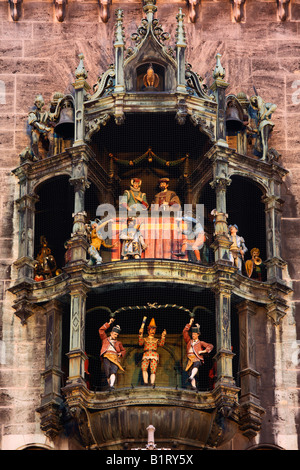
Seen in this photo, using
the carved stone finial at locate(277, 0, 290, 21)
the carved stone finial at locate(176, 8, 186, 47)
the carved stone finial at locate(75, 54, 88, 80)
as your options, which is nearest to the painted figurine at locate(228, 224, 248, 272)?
the carved stone finial at locate(176, 8, 186, 47)

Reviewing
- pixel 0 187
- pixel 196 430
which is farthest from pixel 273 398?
pixel 0 187

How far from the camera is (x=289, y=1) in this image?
41125mm

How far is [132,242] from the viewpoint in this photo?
38.1 metres

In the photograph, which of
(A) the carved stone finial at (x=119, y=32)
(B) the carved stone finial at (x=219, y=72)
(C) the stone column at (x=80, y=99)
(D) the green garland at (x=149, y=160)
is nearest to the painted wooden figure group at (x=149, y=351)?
(D) the green garland at (x=149, y=160)

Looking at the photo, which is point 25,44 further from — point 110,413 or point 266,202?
point 110,413

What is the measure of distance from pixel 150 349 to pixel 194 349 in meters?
0.82

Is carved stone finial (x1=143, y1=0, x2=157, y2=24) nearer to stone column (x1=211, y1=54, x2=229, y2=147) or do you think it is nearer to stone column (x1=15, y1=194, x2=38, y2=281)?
stone column (x1=211, y1=54, x2=229, y2=147)

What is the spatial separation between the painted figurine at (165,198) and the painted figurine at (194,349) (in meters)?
2.61

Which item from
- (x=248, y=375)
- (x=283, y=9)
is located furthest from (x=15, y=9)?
(x=248, y=375)

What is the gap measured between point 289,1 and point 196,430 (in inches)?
387

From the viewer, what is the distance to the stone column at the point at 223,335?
1436 inches

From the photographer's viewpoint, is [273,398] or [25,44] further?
[25,44]

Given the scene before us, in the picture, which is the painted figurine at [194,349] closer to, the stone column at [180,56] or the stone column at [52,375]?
the stone column at [52,375]
